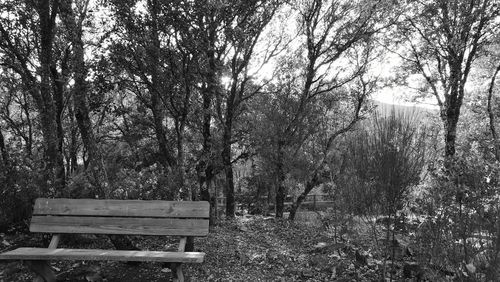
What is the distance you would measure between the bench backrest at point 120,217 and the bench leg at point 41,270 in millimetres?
408

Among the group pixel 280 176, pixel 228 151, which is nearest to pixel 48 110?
pixel 228 151

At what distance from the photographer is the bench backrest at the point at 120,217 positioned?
399 centimetres

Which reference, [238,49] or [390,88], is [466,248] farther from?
[390,88]

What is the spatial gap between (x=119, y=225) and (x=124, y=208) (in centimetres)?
20

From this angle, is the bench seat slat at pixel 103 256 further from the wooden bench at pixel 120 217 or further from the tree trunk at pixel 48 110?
the tree trunk at pixel 48 110

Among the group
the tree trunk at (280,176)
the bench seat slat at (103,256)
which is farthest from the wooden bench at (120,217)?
the tree trunk at (280,176)

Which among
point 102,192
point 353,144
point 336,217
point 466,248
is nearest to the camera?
point 466,248

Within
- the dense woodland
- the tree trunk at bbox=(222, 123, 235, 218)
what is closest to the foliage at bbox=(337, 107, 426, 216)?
the dense woodland

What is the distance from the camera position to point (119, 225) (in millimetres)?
4004

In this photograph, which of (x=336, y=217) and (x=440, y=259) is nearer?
(x=440, y=259)

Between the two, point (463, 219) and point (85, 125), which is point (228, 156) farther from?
point (463, 219)

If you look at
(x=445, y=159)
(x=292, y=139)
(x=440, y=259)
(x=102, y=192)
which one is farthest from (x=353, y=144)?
(x=292, y=139)

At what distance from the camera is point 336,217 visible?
6.16 m

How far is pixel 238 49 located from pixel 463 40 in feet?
23.9
